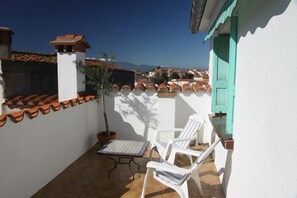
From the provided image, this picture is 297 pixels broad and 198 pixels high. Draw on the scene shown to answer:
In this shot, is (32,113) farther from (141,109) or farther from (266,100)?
(266,100)

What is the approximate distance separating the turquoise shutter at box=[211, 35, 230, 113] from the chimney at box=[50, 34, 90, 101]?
3.69 m

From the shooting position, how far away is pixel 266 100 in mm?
2131

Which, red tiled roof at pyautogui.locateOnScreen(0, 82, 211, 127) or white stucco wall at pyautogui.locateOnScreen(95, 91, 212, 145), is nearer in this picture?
red tiled roof at pyautogui.locateOnScreen(0, 82, 211, 127)

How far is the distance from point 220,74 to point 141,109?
256 cm

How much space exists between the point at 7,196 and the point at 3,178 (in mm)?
312

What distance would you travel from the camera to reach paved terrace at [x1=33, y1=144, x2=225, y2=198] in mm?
4211

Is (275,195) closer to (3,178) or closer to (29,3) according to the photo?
(3,178)

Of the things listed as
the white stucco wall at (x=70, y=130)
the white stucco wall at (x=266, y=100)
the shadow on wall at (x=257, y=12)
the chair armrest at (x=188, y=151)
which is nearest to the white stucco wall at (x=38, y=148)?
the white stucco wall at (x=70, y=130)

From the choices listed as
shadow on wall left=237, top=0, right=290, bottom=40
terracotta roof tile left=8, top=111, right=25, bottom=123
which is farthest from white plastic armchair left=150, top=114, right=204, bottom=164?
terracotta roof tile left=8, top=111, right=25, bottom=123

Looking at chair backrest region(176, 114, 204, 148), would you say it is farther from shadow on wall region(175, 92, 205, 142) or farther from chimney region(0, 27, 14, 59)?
chimney region(0, 27, 14, 59)

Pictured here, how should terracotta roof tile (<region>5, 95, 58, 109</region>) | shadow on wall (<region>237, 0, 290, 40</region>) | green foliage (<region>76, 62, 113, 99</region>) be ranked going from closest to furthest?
shadow on wall (<region>237, 0, 290, 40</region>), terracotta roof tile (<region>5, 95, 58, 109</region>), green foliage (<region>76, 62, 113, 99</region>)

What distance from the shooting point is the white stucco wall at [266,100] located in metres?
1.62

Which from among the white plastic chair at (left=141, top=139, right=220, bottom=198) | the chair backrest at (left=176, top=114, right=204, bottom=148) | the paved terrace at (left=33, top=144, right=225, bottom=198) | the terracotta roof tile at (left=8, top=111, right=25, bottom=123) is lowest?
the paved terrace at (left=33, top=144, right=225, bottom=198)

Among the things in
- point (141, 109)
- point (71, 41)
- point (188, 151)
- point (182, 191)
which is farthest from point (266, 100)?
point (71, 41)
